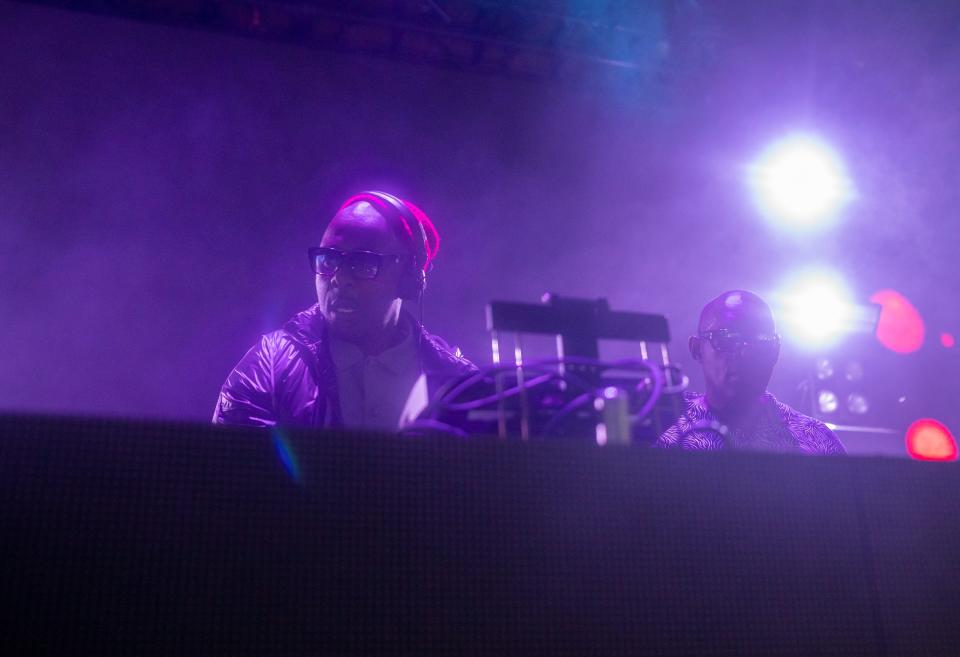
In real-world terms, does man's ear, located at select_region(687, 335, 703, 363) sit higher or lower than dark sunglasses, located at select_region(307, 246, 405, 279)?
lower

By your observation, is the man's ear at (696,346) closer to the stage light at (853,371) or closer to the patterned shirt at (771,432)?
the patterned shirt at (771,432)

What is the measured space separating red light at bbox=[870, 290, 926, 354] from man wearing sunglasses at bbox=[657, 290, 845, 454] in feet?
11.9

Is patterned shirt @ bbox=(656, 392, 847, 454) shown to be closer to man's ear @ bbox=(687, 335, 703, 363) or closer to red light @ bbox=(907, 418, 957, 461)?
man's ear @ bbox=(687, 335, 703, 363)

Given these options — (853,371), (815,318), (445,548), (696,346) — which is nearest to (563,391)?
(445,548)

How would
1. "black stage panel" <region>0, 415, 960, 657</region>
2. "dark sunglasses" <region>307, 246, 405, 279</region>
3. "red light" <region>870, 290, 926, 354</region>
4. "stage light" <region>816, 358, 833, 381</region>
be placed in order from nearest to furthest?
1. "black stage panel" <region>0, 415, 960, 657</region>
2. "dark sunglasses" <region>307, 246, 405, 279</region>
3. "stage light" <region>816, 358, 833, 381</region>
4. "red light" <region>870, 290, 926, 354</region>

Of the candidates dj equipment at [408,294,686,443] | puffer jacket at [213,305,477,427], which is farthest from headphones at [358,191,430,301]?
dj equipment at [408,294,686,443]

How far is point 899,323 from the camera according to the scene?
5250mm

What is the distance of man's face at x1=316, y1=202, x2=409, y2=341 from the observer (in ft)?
6.30

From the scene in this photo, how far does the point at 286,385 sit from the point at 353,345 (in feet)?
0.75

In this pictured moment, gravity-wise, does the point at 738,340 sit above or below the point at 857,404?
above

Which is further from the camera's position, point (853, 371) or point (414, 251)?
point (853, 371)

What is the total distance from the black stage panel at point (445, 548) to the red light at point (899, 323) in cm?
467

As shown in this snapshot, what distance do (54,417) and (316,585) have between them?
0.33 meters

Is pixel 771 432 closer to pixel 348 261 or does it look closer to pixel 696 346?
pixel 696 346
